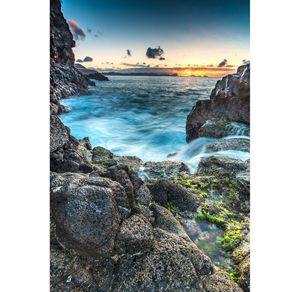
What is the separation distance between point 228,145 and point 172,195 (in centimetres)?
78

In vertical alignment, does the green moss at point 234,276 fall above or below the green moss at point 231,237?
below

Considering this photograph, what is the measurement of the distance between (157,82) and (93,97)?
61 cm

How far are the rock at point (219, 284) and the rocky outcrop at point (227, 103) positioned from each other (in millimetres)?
1339

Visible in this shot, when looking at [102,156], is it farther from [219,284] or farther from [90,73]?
[219,284]

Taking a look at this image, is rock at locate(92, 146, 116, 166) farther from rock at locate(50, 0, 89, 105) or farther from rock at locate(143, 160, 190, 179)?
rock at locate(50, 0, 89, 105)

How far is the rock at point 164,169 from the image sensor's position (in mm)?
2805

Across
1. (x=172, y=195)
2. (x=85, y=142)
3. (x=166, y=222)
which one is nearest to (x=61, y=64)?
(x=85, y=142)

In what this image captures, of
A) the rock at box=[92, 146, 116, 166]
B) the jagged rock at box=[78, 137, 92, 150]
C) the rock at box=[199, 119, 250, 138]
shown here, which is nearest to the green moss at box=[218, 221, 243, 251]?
the rock at box=[199, 119, 250, 138]

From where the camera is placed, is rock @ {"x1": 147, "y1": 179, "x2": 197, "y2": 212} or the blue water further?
the blue water

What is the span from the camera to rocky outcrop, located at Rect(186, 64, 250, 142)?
117 inches

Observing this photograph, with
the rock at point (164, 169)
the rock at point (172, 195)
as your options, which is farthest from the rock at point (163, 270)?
the rock at point (164, 169)

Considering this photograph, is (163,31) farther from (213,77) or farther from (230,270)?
(230,270)

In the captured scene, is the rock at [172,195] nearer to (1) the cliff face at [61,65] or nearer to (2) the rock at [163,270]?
(2) the rock at [163,270]
